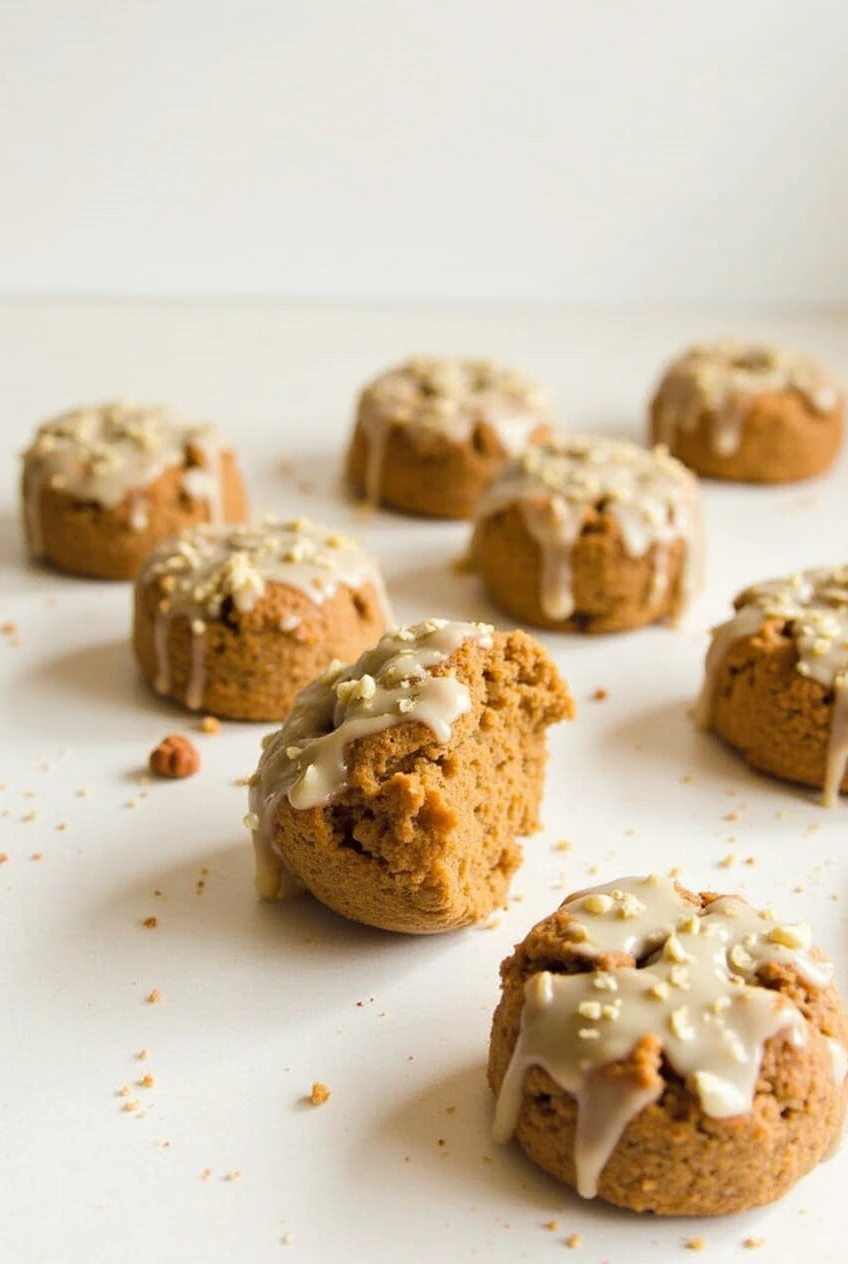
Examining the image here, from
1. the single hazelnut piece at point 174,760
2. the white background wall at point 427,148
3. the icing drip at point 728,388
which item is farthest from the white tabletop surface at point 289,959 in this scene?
the white background wall at point 427,148

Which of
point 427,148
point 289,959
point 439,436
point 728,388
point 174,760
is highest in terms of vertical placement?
point 427,148

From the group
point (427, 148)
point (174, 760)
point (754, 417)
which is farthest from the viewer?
point (427, 148)

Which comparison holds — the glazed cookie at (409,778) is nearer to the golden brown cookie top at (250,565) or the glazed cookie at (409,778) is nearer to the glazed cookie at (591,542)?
the golden brown cookie top at (250,565)

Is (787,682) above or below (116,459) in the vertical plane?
below

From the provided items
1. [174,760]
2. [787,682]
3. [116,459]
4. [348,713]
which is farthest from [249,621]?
[787,682]

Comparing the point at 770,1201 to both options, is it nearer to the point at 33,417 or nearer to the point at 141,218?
the point at 33,417

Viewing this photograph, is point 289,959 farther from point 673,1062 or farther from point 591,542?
point 591,542
